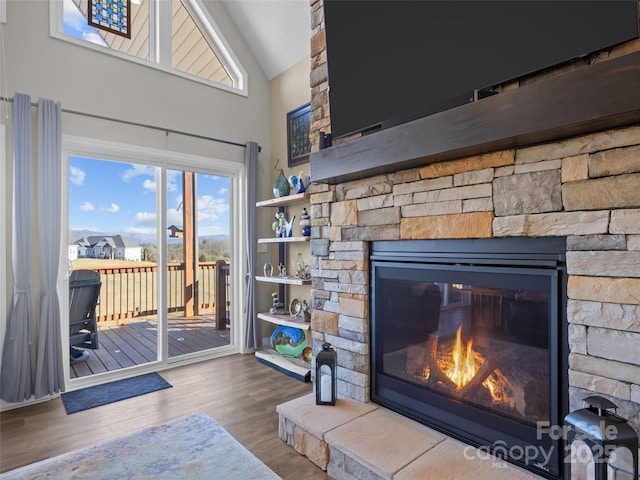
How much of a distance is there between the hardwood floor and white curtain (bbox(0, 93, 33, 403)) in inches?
9.7

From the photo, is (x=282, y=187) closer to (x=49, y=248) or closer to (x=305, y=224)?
(x=305, y=224)

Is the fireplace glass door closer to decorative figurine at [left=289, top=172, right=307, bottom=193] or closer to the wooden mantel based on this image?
the wooden mantel

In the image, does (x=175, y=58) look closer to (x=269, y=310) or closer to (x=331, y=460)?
(x=269, y=310)

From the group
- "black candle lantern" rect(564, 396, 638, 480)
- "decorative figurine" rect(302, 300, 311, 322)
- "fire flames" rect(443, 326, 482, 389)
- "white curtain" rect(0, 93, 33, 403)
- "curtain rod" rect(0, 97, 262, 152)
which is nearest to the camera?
"black candle lantern" rect(564, 396, 638, 480)

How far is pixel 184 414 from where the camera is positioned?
255cm

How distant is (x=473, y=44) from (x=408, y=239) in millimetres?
956

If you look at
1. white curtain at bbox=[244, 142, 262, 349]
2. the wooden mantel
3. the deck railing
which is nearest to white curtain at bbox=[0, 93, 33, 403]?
the deck railing

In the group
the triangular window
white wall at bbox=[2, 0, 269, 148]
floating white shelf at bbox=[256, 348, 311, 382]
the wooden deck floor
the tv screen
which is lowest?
floating white shelf at bbox=[256, 348, 311, 382]

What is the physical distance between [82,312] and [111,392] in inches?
31.0

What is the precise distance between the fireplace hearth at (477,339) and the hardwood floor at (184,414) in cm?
70

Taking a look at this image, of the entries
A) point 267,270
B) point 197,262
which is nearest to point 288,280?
point 267,270

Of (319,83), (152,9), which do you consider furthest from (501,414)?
(152,9)

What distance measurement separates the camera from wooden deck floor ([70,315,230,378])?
3312 millimetres

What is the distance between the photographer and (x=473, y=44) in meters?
1.58
